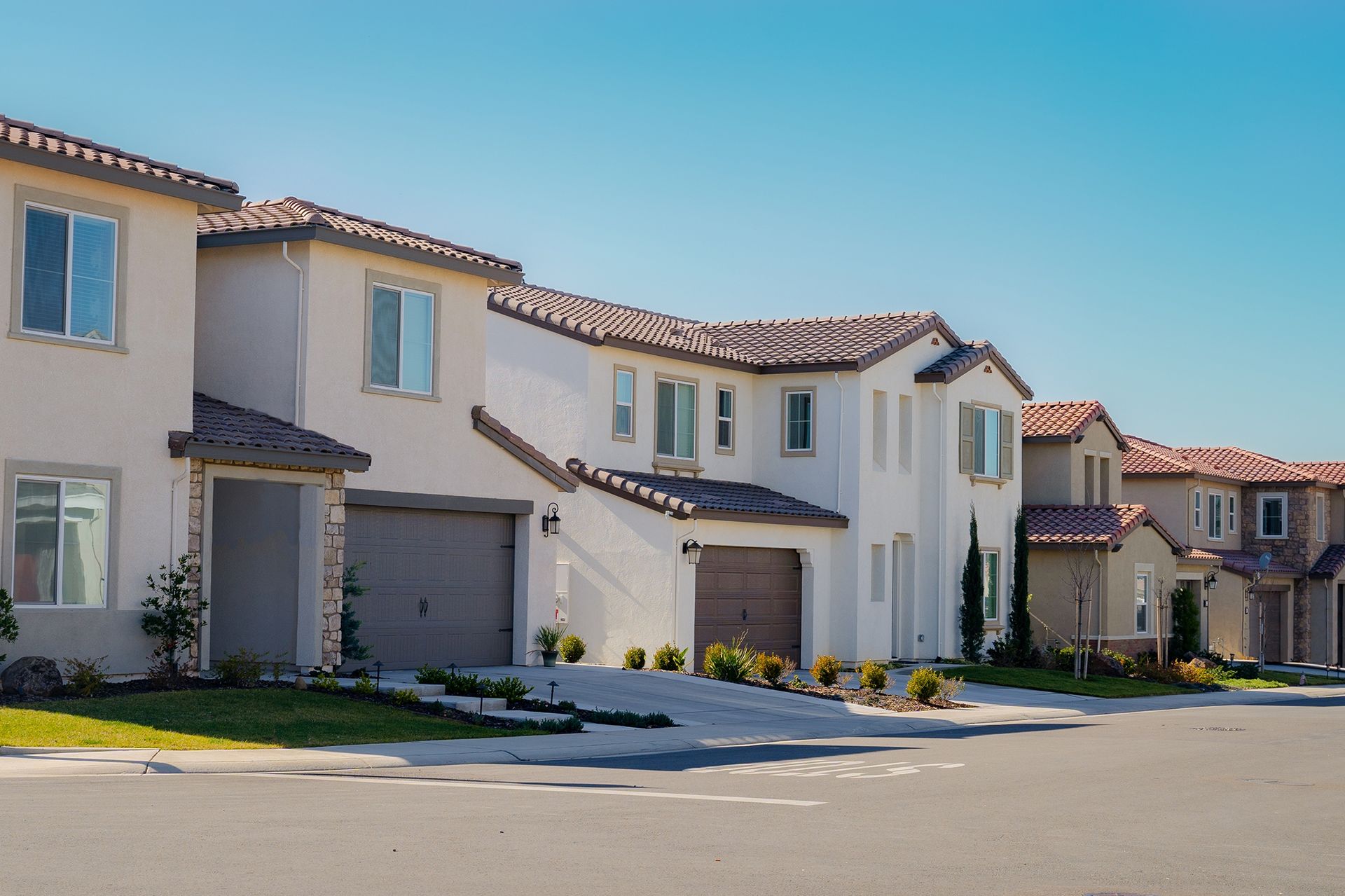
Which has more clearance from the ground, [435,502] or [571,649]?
[435,502]

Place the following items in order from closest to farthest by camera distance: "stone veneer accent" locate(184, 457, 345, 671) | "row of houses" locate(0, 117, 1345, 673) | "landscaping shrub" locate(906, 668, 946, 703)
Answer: "row of houses" locate(0, 117, 1345, 673) < "stone veneer accent" locate(184, 457, 345, 671) < "landscaping shrub" locate(906, 668, 946, 703)

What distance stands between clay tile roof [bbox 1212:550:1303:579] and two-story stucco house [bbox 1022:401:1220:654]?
8.09ft

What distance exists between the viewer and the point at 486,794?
1262 centimetres

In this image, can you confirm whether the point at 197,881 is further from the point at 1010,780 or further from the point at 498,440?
the point at 498,440

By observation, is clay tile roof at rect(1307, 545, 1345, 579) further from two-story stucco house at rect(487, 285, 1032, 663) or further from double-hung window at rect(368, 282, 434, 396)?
double-hung window at rect(368, 282, 434, 396)

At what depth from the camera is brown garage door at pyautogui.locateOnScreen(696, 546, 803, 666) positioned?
93.7 feet

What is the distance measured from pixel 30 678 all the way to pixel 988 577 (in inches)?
919

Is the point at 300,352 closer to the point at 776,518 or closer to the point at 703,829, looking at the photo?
the point at 776,518

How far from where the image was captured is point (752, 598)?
2975 cm

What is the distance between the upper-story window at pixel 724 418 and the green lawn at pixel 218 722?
1464cm

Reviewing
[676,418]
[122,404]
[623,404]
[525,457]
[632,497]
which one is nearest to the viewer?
[122,404]

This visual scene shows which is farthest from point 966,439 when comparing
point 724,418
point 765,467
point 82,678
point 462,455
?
point 82,678

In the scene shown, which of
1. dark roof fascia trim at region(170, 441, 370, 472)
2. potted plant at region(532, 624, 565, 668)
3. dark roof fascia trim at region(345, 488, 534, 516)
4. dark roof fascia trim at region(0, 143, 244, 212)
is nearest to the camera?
dark roof fascia trim at region(0, 143, 244, 212)

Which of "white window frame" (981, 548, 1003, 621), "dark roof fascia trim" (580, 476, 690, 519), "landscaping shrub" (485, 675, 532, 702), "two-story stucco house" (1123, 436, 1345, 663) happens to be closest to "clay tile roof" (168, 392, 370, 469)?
"landscaping shrub" (485, 675, 532, 702)
